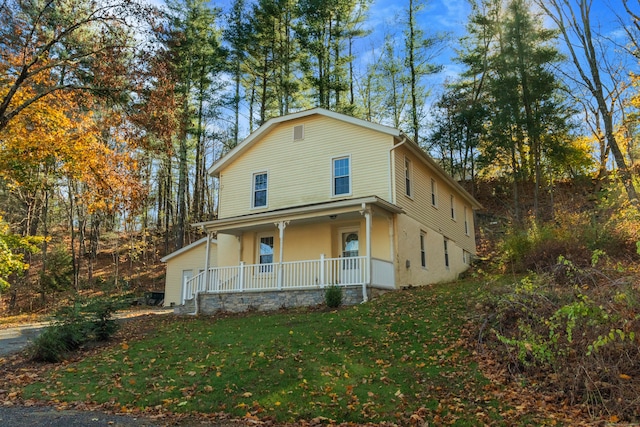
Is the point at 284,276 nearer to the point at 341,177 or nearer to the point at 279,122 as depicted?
the point at 341,177

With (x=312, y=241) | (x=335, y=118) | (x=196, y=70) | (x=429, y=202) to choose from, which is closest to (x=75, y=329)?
(x=312, y=241)

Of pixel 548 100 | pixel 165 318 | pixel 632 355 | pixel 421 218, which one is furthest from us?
pixel 548 100

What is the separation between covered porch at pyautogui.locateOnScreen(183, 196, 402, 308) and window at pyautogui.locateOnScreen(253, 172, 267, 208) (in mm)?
1140

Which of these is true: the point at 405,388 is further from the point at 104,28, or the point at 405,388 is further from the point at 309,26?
the point at 309,26

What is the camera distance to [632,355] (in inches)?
251

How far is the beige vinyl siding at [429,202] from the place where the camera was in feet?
53.3

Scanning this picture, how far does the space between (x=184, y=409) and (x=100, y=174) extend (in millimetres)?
9195

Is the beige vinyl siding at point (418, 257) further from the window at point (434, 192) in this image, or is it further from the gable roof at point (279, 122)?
the gable roof at point (279, 122)

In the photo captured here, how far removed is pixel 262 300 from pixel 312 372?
7.48 metres

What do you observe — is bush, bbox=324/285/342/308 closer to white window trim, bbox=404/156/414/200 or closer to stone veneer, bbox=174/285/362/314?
stone veneer, bbox=174/285/362/314

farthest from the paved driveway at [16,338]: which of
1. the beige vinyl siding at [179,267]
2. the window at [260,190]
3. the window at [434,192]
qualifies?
the window at [434,192]

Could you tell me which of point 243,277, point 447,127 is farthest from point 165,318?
point 447,127

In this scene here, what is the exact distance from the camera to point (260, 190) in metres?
18.5

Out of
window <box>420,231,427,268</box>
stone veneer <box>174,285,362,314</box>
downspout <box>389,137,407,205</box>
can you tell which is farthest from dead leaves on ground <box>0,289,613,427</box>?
window <box>420,231,427,268</box>
